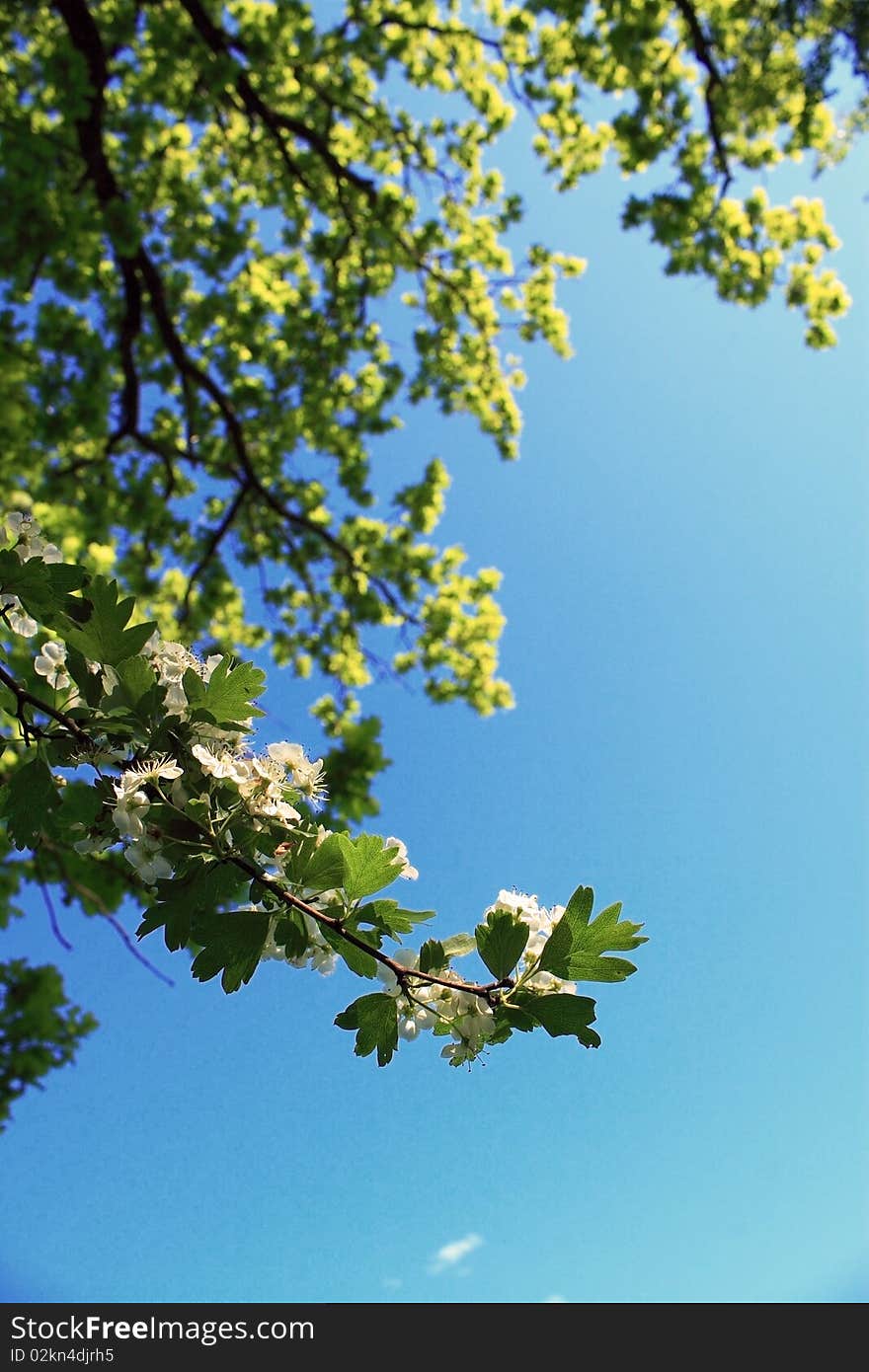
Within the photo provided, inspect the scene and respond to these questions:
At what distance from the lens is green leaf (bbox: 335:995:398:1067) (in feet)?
5.72

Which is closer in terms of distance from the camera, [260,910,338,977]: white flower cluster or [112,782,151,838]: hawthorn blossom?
[112,782,151,838]: hawthorn blossom

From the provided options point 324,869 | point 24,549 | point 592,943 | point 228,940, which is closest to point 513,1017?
point 592,943

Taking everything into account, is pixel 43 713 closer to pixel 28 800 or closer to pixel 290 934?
pixel 28 800

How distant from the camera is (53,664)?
1.99m

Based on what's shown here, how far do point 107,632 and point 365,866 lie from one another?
71 cm

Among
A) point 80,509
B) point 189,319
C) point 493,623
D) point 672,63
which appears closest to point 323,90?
point 189,319

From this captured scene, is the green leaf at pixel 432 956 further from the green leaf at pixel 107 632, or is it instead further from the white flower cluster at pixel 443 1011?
the green leaf at pixel 107 632

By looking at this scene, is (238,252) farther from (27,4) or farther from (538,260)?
(538,260)

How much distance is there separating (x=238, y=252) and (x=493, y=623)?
4.69 metres

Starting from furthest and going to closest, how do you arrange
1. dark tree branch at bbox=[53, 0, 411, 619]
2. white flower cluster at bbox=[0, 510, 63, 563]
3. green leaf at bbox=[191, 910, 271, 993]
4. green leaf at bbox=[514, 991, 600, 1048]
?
dark tree branch at bbox=[53, 0, 411, 619] → white flower cluster at bbox=[0, 510, 63, 563] → green leaf at bbox=[191, 910, 271, 993] → green leaf at bbox=[514, 991, 600, 1048]

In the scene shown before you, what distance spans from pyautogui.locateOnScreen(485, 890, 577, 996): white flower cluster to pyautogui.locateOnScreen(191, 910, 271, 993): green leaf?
45 cm

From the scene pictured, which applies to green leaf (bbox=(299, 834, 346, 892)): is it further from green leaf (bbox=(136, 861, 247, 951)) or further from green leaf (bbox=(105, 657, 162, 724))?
green leaf (bbox=(105, 657, 162, 724))

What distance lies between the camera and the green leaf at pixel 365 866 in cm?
169

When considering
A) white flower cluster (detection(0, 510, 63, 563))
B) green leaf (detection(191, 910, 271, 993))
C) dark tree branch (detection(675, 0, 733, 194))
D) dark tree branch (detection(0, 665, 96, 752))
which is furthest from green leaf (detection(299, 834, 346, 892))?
dark tree branch (detection(675, 0, 733, 194))
